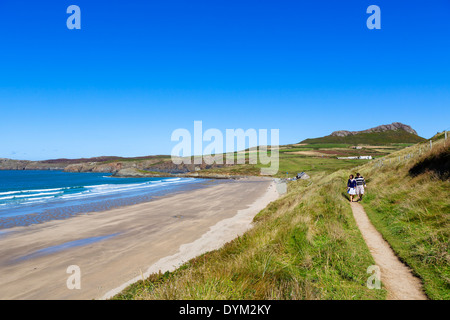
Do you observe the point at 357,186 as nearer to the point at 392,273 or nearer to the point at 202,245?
the point at 202,245

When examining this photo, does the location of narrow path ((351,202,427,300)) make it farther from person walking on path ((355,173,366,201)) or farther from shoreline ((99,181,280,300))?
person walking on path ((355,173,366,201))

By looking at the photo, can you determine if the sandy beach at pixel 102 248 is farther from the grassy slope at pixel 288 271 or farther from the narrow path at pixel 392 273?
the narrow path at pixel 392 273

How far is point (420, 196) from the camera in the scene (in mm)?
10398

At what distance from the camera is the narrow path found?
16.1ft

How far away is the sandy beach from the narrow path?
5.46m

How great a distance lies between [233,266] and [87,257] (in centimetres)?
1012

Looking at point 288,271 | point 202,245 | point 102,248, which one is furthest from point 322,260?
point 102,248

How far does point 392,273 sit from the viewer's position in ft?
19.1

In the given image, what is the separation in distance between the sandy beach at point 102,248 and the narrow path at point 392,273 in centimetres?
546

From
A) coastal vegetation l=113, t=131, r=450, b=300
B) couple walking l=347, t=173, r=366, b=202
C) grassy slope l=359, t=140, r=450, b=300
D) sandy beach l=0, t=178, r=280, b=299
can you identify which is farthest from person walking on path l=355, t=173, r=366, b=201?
sandy beach l=0, t=178, r=280, b=299

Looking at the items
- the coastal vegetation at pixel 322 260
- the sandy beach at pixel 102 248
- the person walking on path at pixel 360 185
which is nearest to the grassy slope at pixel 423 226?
the coastal vegetation at pixel 322 260

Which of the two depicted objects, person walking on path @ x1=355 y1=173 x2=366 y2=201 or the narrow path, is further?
person walking on path @ x1=355 y1=173 x2=366 y2=201

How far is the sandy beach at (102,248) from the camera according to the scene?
9.48 meters
